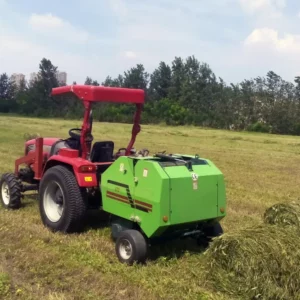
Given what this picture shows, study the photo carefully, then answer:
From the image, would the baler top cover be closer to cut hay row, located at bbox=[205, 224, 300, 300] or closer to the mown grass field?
the mown grass field

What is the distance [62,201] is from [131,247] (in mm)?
1630

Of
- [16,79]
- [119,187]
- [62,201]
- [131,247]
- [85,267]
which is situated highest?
[16,79]


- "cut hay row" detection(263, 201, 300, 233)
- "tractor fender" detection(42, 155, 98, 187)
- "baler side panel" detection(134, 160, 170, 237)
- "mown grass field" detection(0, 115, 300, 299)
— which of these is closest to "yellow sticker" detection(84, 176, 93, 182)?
"tractor fender" detection(42, 155, 98, 187)

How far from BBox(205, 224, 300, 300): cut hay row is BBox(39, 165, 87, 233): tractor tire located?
191 cm

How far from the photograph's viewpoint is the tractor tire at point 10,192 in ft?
24.2

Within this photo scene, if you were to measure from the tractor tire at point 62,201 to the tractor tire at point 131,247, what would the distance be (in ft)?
2.86

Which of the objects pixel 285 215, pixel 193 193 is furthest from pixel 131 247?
pixel 285 215

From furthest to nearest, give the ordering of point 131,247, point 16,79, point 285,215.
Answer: point 16,79 → point 285,215 → point 131,247

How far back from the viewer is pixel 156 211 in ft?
16.4

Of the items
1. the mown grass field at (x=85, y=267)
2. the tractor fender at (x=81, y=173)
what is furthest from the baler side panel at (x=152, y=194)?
the tractor fender at (x=81, y=173)

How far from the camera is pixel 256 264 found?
14.1 ft

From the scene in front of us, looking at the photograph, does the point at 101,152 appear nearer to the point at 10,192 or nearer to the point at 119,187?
the point at 119,187

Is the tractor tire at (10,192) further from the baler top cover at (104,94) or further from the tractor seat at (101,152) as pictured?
the baler top cover at (104,94)

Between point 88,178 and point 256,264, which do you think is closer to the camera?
point 256,264
